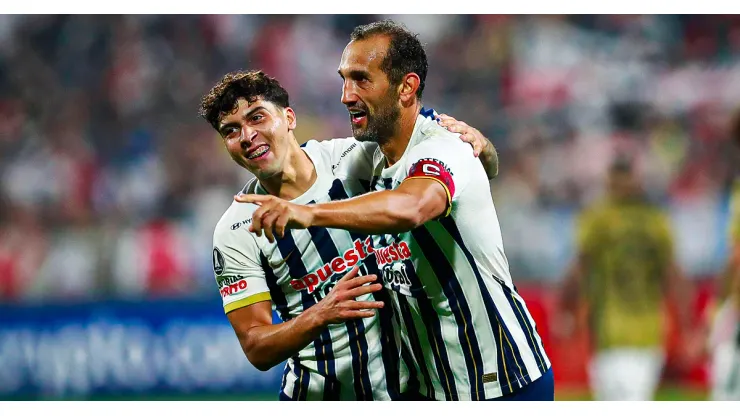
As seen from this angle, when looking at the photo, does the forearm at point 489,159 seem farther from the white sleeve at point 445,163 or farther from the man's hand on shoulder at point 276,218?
the man's hand on shoulder at point 276,218

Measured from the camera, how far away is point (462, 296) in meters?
3.39

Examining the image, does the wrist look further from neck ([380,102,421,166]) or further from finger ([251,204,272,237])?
Answer: neck ([380,102,421,166])

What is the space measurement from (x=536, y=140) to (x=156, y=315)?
14.5ft

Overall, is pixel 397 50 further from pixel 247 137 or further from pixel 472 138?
Result: pixel 247 137

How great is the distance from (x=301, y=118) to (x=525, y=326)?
20.9 feet

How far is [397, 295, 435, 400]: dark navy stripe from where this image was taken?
355 centimetres

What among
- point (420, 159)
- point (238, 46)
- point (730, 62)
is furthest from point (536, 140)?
point (420, 159)

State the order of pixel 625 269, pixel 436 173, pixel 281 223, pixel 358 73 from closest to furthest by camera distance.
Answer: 1. pixel 281 223
2. pixel 436 173
3. pixel 358 73
4. pixel 625 269

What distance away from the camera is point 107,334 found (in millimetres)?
7676

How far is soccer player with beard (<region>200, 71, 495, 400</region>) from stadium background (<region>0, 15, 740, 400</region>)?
3.79 m

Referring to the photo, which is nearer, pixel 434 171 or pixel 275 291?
pixel 434 171

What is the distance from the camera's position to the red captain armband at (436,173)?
295cm

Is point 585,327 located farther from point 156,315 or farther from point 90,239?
point 90,239

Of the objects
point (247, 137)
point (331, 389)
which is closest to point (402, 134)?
point (247, 137)
